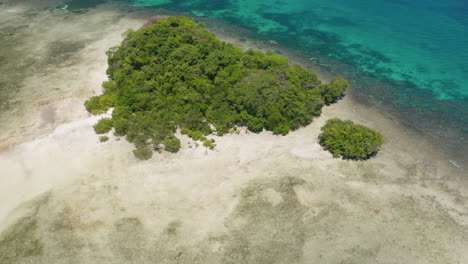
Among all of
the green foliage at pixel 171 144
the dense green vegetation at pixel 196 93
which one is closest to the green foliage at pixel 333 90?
the dense green vegetation at pixel 196 93

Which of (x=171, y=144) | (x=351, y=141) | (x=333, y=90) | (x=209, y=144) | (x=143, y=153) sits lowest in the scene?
(x=143, y=153)

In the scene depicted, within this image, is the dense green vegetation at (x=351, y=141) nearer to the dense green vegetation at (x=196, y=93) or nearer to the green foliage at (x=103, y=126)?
the dense green vegetation at (x=196, y=93)

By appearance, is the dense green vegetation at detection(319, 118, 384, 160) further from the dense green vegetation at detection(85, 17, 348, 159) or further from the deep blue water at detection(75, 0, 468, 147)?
the deep blue water at detection(75, 0, 468, 147)

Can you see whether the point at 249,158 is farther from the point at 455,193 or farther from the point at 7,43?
the point at 7,43

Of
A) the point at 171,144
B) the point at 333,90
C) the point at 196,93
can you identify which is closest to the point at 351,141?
the point at 333,90

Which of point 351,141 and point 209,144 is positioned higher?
point 351,141

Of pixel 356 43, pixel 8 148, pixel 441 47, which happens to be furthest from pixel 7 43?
pixel 441 47

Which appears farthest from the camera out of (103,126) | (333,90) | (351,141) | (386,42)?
(386,42)

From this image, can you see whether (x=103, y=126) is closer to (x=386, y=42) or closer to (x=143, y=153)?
(x=143, y=153)
